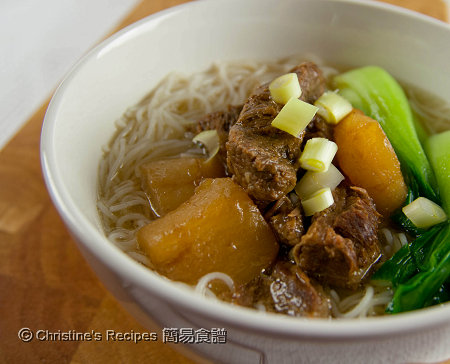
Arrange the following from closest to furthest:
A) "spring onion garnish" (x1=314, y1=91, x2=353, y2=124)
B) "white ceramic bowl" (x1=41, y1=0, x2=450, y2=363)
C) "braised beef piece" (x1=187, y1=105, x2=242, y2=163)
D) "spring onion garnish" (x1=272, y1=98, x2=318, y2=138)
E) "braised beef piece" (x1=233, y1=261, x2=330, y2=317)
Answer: "white ceramic bowl" (x1=41, y1=0, x2=450, y2=363)
"braised beef piece" (x1=233, y1=261, x2=330, y2=317)
"spring onion garnish" (x1=272, y1=98, x2=318, y2=138)
"spring onion garnish" (x1=314, y1=91, x2=353, y2=124)
"braised beef piece" (x1=187, y1=105, x2=242, y2=163)

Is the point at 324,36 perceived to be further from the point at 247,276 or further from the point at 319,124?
the point at 247,276

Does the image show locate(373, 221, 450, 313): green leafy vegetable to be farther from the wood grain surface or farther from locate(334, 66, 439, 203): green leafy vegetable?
the wood grain surface

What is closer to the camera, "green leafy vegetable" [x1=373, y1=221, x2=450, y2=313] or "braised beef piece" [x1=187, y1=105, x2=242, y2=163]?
"green leafy vegetable" [x1=373, y1=221, x2=450, y2=313]

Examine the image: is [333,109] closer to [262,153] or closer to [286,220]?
[262,153]

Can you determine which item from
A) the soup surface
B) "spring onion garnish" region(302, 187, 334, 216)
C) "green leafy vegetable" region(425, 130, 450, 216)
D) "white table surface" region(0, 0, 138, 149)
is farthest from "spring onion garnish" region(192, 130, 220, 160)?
"white table surface" region(0, 0, 138, 149)

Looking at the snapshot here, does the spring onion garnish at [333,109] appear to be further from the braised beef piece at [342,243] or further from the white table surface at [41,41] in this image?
the white table surface at [41,41]

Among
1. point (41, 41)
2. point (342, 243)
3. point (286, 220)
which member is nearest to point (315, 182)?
point (286, 220)

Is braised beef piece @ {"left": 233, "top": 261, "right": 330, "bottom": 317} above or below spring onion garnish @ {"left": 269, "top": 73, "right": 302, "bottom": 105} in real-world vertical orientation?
below
